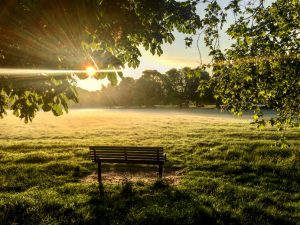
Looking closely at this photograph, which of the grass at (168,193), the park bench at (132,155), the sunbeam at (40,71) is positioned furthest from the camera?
the park bench at (132,155)

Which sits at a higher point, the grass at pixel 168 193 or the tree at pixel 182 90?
the tree at pixel 182 90

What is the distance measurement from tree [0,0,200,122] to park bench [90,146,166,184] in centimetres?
474

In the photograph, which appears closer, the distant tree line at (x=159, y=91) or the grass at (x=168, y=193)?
the grass at (x=168, y=193)

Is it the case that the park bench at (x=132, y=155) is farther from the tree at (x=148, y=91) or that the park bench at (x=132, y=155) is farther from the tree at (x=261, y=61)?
the tree at (x=148, y=91)

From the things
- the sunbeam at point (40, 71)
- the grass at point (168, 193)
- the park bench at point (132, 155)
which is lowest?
the grass at point (168, 193)

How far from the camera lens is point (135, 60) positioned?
339 inches

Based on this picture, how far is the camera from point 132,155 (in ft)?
41.4

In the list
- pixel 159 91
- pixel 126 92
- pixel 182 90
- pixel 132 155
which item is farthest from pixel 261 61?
pixel 126 92

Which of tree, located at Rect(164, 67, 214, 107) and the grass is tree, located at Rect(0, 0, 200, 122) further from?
tree, located at Rect(164, 67, 214, 107)

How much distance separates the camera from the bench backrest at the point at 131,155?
12.3 metres

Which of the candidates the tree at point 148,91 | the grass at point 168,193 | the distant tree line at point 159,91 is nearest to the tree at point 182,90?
the distant tree line at point 159,91

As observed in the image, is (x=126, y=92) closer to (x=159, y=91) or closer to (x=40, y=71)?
(x=159, y=91)

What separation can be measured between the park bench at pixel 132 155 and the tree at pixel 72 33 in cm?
474

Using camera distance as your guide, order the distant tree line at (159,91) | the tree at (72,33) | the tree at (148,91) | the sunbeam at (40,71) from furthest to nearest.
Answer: the tree at (148,91) → the distant tree line at (159,91) → the sunbeam at (40,71) → the tree at (72,33)
